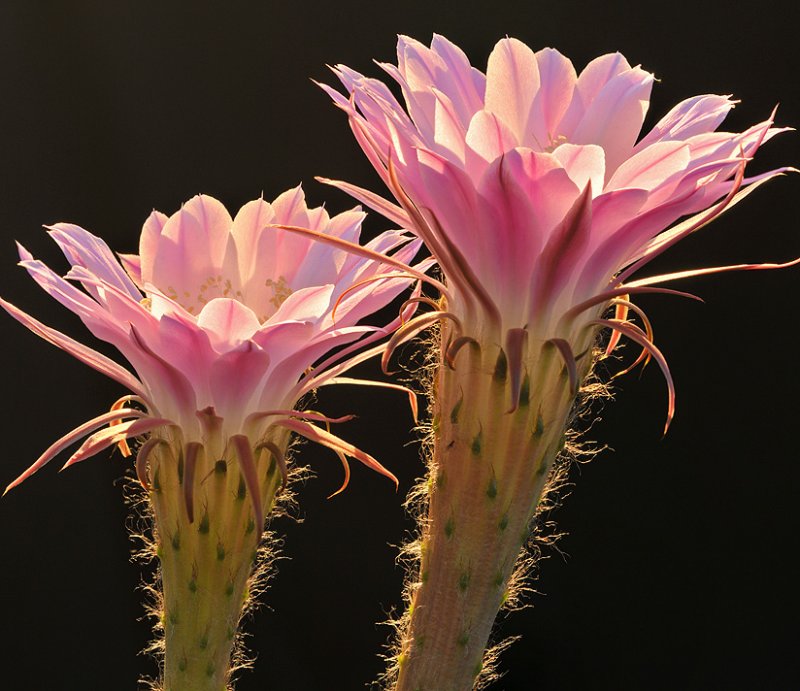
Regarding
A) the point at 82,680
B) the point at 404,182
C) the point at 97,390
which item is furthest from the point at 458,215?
the point at 82,680

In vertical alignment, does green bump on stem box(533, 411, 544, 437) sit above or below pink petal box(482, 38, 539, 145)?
below

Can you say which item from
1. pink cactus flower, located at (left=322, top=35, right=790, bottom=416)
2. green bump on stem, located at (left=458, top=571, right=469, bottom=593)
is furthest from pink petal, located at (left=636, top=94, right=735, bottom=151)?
Answer: green bump on stem, located at (left=458, top=571, right=469, bottom=593)

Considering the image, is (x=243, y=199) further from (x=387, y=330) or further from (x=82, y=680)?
(x=387, y=330)

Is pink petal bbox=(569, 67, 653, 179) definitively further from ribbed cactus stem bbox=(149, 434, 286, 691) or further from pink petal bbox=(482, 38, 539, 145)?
ribbed cactus stem bbox=(149, 434, 286, 691)

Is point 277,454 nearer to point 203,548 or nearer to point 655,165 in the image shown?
point 203,548

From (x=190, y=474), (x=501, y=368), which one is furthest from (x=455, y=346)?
(x=190, y=474)

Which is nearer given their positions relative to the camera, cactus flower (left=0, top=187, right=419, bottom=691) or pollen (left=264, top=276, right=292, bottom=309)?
cactus flower (left=0, top=187, right=419, bottom=691)

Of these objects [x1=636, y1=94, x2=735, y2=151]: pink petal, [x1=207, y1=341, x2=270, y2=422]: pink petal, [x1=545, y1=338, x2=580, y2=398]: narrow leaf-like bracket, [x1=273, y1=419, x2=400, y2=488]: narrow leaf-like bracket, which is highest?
[x1=636, y1=94, x2=735, y2=151]: pink petal

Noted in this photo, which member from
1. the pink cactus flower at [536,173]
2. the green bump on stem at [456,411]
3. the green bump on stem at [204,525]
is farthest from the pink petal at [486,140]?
the green bump on stem at [204,525]
